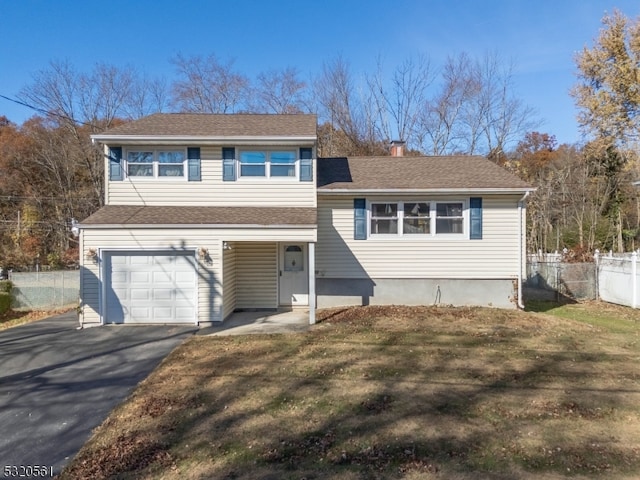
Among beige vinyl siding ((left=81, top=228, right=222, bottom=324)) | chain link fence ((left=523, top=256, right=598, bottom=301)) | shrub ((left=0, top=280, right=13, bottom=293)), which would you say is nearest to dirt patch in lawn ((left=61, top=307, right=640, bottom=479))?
beige vinyl siding ((left=81, top=228, right=222, bottom=324))

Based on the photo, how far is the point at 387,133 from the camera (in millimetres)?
27938

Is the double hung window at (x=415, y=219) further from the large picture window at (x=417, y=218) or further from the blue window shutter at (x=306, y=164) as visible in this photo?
the blue window shutter at (x=306, y=164)

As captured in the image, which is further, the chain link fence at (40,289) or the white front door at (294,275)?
the chain link fence at (40,289)

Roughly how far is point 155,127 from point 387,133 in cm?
1910

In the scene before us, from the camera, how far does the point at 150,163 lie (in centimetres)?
1166

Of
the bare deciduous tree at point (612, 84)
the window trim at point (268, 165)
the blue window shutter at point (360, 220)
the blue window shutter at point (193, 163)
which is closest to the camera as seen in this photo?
the blue window shutter at point (193, 163)

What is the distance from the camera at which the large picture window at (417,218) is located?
1193cm

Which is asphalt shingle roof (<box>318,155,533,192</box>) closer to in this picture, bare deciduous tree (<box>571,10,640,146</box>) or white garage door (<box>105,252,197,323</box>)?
white garage door (<box>105,252,197,323</box>)

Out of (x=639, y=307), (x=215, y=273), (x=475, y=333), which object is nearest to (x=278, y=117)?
(x=215, y=273)

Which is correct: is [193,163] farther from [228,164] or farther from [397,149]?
[397,149]

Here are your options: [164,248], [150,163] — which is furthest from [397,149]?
[164,248]

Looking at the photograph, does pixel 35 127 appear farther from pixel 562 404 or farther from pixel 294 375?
pixel 562 404

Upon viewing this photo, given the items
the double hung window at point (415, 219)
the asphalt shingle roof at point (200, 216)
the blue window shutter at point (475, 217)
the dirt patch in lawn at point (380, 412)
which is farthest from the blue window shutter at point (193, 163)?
the blue window shutter at point (475, 217)

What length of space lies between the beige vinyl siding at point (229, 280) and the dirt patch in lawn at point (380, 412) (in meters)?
2.01
